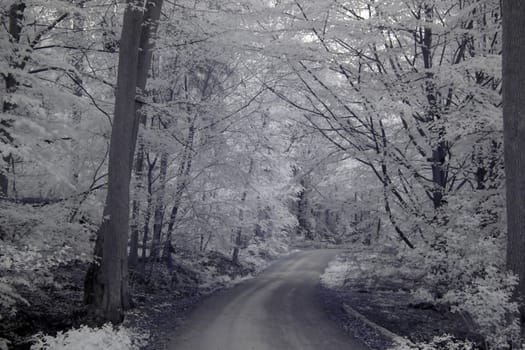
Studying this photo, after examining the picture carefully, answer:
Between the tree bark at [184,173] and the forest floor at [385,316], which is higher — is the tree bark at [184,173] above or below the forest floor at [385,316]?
above

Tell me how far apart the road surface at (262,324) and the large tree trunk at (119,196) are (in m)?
2.04

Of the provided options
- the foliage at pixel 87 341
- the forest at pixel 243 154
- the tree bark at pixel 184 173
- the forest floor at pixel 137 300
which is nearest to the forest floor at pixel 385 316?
the forest at pixel 243 154

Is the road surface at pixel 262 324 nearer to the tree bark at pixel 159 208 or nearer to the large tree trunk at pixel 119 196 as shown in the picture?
the large tree trunk at pixel 119 196

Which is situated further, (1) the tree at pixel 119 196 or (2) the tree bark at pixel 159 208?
(2) the tree bark at pixel 159 208

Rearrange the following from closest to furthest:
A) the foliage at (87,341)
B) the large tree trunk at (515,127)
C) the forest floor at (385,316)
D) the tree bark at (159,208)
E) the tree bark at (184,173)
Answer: the foliage at (87,341) → the large tree trunk at (515,127) → the forest floor at (385,316) → the tree bark at (159,208) → the tree bark at (184,173)

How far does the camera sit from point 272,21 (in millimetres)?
13445

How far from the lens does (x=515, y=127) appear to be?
314 inches

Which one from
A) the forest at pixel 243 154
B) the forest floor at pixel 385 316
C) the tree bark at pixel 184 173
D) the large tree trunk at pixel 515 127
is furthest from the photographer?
the tree bark at pixel 184 173

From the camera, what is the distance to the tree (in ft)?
34.8

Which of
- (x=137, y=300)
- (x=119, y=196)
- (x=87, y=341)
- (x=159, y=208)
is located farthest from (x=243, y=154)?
(x=87, y=341)

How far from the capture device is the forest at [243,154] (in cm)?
823

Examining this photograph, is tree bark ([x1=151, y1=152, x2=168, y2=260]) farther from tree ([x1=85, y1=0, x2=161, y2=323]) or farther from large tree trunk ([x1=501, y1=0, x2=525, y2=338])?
large tree trunk ([x1=501, y1=0, x2=525, y2=338])

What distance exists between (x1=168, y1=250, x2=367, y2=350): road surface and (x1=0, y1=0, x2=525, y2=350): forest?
191 mm

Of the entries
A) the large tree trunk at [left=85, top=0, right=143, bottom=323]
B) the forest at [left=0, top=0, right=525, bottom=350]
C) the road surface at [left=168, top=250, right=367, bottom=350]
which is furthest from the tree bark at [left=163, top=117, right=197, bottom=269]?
the large tree trunk at [left=85, top=0, right=143, bottom=323]
